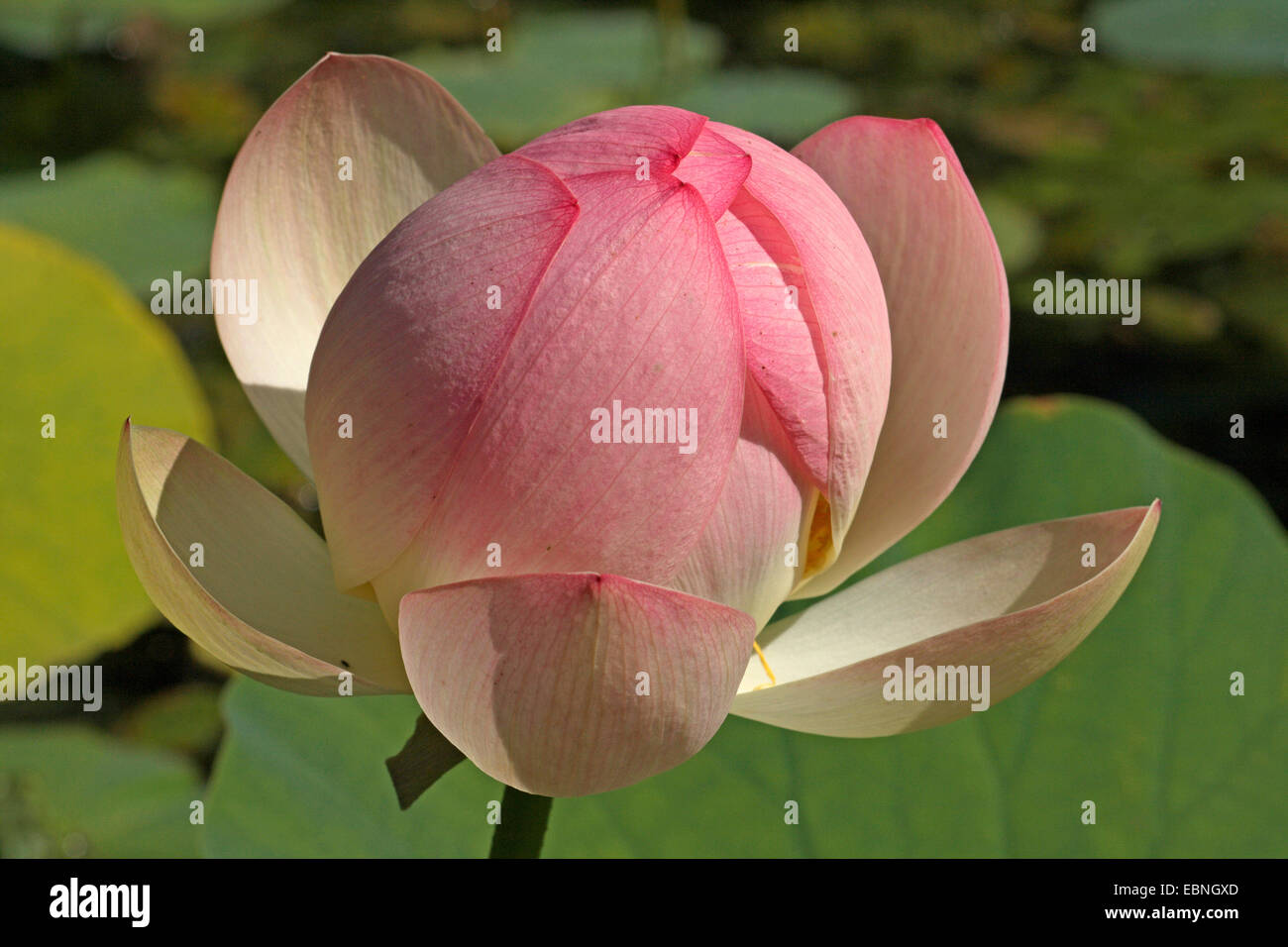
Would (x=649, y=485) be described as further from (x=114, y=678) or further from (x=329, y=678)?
(x=114, y=678)

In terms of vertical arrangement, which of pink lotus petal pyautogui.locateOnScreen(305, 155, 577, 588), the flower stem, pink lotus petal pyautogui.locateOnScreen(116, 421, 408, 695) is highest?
pink lotus petal pyautogui.locateOnScreen(305, 155, 577, 588)

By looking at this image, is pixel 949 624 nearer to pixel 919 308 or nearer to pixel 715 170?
pixel 919 308

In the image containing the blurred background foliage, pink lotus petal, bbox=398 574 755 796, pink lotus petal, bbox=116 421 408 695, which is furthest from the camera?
the blurred background foliage

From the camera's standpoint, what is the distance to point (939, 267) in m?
0.69

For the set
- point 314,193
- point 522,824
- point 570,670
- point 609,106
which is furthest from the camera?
point 609,106

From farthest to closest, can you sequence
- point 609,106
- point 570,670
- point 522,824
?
point 609,106 < point 522,824 < point 570,670

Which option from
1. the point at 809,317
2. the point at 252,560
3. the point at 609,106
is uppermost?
the point at 609,106

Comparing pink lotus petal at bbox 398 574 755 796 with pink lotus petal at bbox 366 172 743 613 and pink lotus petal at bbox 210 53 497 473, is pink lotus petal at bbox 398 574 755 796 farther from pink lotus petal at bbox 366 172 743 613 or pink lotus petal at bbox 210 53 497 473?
pink lotus petal at bbox 210 53 497 473

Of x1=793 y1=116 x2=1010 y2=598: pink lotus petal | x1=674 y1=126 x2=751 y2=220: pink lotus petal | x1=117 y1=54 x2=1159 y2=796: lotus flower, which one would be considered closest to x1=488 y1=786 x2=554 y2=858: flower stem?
x1=117 y1=54 x2=1159 y2=796: lotus flower

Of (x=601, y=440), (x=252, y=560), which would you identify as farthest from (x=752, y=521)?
(x=252, y=560)

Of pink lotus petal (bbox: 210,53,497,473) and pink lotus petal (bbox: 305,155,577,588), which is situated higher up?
pink lotus petal (bbox: 210,53,497,473)

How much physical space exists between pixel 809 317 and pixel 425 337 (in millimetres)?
200

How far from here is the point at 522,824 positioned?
2.05ft

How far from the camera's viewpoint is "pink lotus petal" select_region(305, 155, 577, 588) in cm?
54
